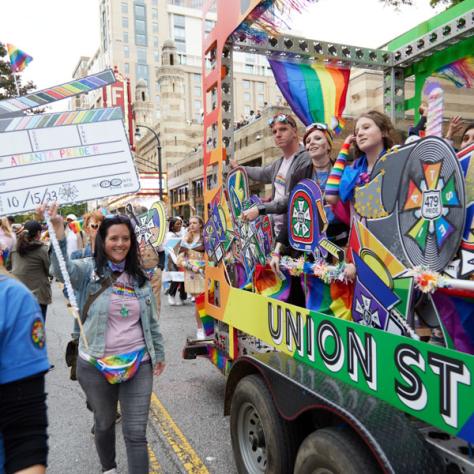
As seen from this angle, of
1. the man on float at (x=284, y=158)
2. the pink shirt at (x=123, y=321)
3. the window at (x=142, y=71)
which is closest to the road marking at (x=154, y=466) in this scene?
the pink shirt at (x=123, y=321)

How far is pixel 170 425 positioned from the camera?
13.1ft

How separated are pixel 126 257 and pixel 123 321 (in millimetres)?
399

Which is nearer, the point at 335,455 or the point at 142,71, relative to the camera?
the point at 335,455

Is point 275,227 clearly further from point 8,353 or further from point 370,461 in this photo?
point 8,353

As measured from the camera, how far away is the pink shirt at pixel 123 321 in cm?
268

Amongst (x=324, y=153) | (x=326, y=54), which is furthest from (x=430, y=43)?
(x=324, y=153)

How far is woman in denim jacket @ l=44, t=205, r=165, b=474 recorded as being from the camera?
2631mm

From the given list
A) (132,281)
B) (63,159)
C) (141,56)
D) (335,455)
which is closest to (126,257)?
(132,281)

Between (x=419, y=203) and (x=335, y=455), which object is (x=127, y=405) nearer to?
(x=335, y=455)

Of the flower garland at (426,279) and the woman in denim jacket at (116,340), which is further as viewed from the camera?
the woman in denim jacket at (116,340)

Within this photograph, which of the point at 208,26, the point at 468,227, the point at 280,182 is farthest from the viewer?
the point at 208,26

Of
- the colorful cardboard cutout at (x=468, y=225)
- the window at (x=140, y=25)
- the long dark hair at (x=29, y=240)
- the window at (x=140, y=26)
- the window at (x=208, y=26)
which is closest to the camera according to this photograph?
the colorful cardboard cutout at (x=468, y=225)

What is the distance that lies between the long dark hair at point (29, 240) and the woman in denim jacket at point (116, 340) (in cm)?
363

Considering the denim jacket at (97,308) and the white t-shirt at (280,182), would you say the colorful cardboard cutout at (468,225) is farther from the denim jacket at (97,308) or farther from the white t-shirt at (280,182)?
the denim jacket at (97,308)
